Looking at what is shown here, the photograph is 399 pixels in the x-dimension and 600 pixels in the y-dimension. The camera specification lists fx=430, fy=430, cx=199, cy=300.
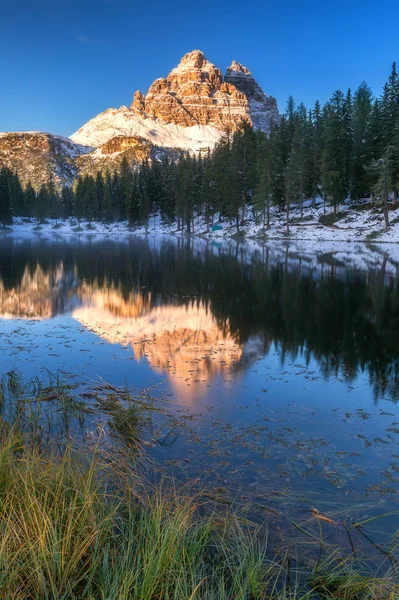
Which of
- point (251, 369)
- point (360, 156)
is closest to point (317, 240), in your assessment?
point (360, 156)

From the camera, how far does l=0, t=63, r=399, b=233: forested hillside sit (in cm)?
6216

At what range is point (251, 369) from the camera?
10.7m

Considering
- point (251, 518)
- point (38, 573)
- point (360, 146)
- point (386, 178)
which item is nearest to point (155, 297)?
point (251, 518)

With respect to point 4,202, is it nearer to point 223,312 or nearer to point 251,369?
point 223,312

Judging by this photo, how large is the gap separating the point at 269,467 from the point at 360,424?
2495 mm

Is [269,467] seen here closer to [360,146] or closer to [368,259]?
[368,259]

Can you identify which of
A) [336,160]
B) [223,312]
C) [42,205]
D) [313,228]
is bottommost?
[223,312]

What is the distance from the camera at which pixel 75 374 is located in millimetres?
10281

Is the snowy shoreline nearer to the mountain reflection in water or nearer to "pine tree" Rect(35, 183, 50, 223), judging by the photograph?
the mountain reflection in water

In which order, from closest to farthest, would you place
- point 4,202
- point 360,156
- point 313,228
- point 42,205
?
point 313,228 → point 360,156 → point 4,202 → point 42,205

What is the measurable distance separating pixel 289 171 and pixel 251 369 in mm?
60859

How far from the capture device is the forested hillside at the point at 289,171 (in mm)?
62156

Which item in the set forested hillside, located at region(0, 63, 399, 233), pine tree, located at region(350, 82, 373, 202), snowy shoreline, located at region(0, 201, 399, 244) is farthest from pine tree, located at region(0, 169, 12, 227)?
pine tree, located at region(350, 82, 373, 202)

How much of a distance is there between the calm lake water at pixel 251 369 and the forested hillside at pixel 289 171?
41444 mm
